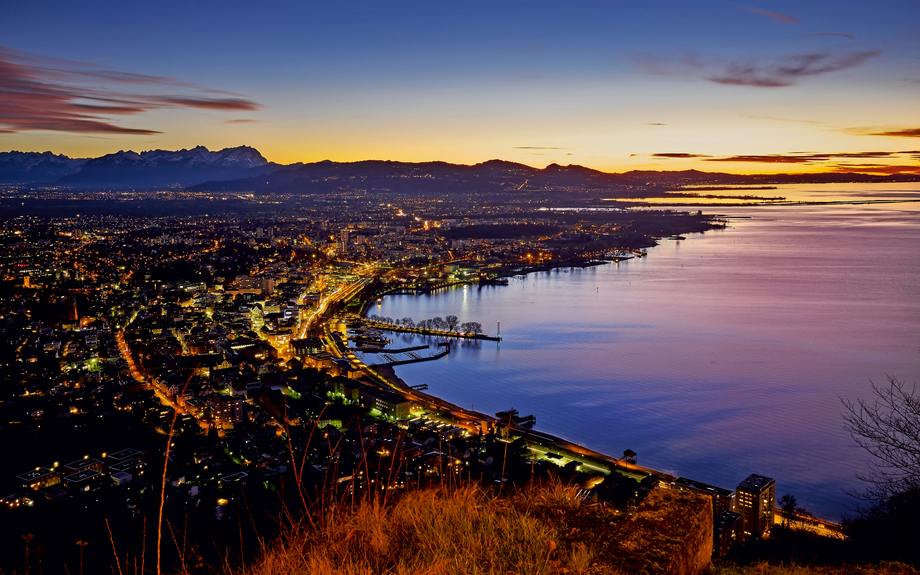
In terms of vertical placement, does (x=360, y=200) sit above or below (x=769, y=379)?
above

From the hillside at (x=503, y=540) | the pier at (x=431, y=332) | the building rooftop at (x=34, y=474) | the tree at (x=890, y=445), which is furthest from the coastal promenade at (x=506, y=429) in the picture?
Answer: the building rooftop at (x=34, y=474)

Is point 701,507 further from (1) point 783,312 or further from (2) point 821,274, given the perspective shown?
(2) point 821,274

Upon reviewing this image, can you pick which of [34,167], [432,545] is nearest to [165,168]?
[34,167]

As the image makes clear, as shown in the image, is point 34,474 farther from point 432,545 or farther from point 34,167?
point 34,167

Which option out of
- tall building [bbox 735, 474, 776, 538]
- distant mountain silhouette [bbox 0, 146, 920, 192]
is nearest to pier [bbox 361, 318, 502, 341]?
tall building [bbox 735, 474, 776, 538]

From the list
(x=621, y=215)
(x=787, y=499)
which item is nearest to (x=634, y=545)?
(x=787, y=499)

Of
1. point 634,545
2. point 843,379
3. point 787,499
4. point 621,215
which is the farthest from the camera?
point 621,215

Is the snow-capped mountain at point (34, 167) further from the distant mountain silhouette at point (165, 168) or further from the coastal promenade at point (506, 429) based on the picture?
the coastal promenade at point (506, 429)
